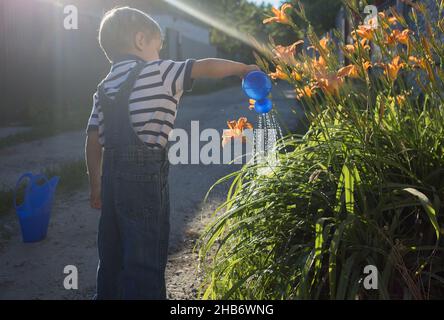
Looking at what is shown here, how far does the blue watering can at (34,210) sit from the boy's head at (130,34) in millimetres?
1643

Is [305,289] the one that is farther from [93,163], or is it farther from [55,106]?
[55,106]

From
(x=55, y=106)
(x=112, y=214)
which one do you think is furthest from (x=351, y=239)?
(x=55, y=106)

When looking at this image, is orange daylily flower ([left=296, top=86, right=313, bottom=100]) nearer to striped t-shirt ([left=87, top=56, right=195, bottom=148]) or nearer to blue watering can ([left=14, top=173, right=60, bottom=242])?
striped t-shirt ([left=87, top=56, right=195, bottom=148])

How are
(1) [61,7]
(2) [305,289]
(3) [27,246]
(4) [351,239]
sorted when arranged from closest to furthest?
(2) [305,289] → (4) [351,239] → (3) [27,246] → (1) [61,7]

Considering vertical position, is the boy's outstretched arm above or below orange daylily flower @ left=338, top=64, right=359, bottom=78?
below

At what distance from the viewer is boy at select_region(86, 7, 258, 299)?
2289 millimetres

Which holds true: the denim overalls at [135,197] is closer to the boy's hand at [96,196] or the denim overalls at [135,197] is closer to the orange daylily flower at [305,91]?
the boy's hand at [96,196]

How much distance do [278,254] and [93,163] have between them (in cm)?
91

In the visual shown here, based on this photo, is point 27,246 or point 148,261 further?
point 27,246

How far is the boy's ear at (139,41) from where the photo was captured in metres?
2.44

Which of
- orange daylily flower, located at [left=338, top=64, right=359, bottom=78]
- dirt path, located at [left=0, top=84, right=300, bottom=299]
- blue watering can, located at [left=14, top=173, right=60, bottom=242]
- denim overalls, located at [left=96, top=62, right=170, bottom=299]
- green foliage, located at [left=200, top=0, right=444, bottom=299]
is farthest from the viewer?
blue watering can, located at [left=14, top=173, right=60, bottom=242]

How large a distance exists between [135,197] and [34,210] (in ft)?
5.63

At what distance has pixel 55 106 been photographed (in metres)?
11.5

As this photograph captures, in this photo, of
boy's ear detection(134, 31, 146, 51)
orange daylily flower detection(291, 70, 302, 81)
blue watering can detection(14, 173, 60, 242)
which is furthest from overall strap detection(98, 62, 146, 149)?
blue watering can detection(14, 173, 60, 242)
